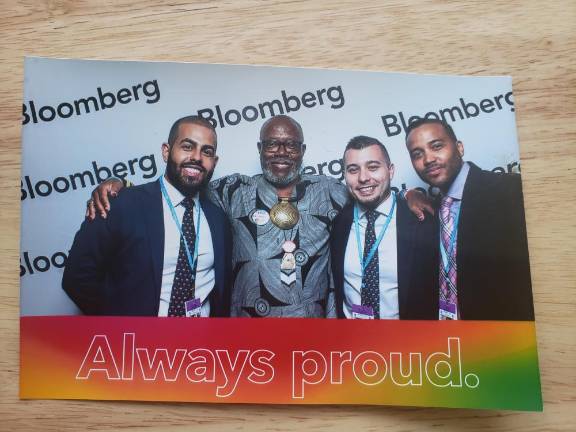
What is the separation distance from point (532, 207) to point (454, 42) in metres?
0.23

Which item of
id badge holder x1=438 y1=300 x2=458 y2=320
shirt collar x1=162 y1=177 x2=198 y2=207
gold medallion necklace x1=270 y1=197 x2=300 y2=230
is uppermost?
shirt collar x1=162 y1=177 x2=198 y2=207

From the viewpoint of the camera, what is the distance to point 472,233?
0.58m

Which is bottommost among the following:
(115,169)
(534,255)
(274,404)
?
(274,404)

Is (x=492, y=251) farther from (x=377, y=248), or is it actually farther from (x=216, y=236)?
(x=216, y=236)

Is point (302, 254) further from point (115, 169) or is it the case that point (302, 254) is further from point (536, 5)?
point (536, 5)

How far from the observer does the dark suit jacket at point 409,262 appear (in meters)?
0.56

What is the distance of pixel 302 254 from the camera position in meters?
0.57

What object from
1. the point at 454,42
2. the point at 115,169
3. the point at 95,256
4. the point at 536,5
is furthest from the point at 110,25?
the point at 536,5

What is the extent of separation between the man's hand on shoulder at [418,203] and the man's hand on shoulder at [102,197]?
13.6 inches

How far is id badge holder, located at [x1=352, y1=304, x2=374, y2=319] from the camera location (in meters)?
0.56

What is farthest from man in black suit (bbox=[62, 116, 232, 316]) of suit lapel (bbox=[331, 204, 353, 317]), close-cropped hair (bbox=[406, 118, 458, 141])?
close-cropped hair (bbox=[406, 118, 458, 141])

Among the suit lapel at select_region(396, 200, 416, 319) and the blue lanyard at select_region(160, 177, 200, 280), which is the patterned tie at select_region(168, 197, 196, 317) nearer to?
the blue lanyard at select_region(160, 177, 200, 280)

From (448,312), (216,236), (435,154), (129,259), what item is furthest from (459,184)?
(129,259)

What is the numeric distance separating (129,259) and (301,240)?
0.20 metres
